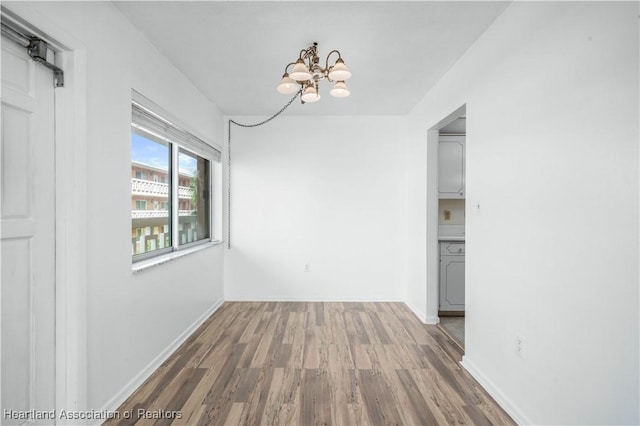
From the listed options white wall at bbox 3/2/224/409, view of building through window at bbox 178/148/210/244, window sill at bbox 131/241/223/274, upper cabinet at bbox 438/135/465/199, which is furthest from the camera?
upper cabinet at bbox 438/135/465/199

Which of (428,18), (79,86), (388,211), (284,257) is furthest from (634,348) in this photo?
(284,257)

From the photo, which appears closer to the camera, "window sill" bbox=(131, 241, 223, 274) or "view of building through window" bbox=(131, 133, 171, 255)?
"window sill" bbox=(131, 241, 223, 274)

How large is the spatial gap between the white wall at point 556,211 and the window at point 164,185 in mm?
2557

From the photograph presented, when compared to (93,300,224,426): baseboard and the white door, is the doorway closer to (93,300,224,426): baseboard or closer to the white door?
(93,300,224,426): baseboard

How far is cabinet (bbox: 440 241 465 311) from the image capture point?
153 inches

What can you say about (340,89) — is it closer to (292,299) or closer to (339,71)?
(339,71)

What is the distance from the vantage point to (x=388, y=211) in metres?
4.56

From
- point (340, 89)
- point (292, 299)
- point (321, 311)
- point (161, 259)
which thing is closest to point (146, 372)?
point (161, 259)

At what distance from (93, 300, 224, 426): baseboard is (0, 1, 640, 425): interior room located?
0.02 meters

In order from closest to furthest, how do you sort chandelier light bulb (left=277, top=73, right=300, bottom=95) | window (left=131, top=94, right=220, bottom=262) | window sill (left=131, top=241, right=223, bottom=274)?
chandelier light bulb (left=277, top=73, right=300, bottom=95) → window sill (left=131, top=241, right=223, bottom=274) → window (left=131, top=94, right=220, bottom=262)

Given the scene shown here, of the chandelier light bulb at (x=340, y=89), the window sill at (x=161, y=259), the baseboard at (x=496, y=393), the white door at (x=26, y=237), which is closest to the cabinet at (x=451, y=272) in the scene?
the baseboard at (x=496, y=393)

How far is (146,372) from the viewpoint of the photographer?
244cm

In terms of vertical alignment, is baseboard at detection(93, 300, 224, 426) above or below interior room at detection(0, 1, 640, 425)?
below

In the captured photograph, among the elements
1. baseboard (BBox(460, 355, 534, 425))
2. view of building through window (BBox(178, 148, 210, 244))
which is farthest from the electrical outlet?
view of building through window (BBox(178, 148, 210, 244))
